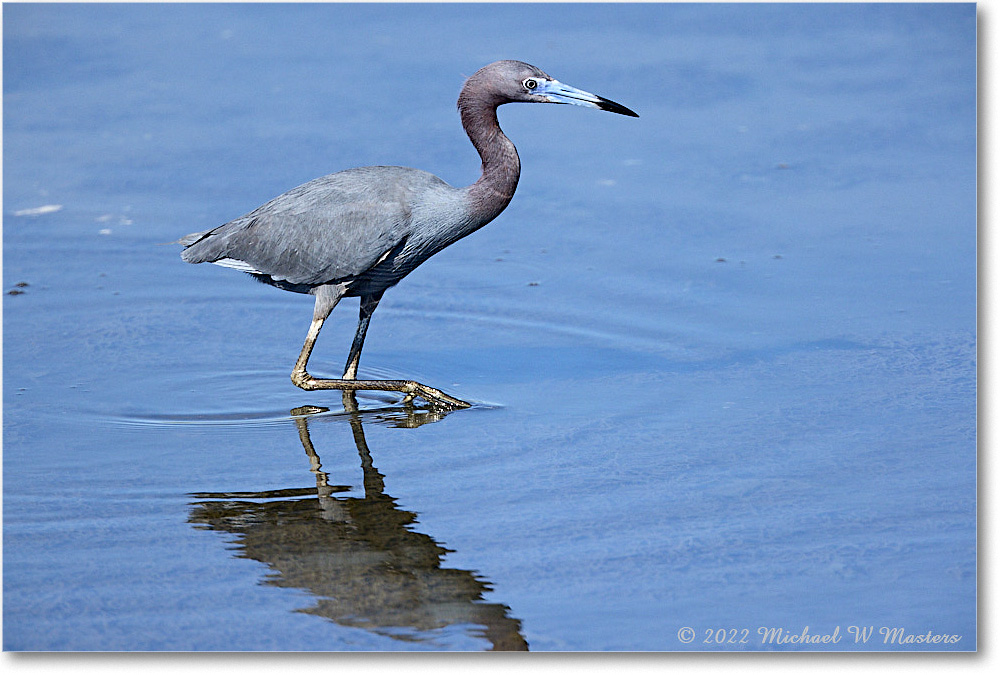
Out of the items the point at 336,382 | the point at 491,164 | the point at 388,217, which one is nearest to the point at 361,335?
the point at 336,382

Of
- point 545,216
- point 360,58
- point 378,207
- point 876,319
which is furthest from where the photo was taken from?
point 360,58

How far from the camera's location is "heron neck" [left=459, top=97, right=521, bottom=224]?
6.09 meters

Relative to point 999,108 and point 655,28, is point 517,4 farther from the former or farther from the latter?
point 999,108

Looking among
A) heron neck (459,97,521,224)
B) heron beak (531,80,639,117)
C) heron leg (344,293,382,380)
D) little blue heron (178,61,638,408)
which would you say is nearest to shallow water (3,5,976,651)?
heron leg (344,293,382,380)

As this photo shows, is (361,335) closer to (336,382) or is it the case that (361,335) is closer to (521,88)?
(336,382)

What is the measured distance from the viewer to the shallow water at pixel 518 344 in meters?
4.61

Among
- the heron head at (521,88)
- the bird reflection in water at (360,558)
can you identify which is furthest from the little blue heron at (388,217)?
the bird reflection in water at (360,558)

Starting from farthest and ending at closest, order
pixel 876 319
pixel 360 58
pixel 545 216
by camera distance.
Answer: pixel 360 58 < pixel 545 216 < pixel 876 319

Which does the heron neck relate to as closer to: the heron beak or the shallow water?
the heron beak

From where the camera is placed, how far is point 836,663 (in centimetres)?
424

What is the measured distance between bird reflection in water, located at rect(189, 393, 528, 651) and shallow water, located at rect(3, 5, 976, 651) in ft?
0.05

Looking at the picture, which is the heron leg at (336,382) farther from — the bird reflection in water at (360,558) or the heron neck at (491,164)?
A: the heron neck at (491,164)

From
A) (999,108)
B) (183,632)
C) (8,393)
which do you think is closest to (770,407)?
(999,108)

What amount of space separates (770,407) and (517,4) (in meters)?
5.53
